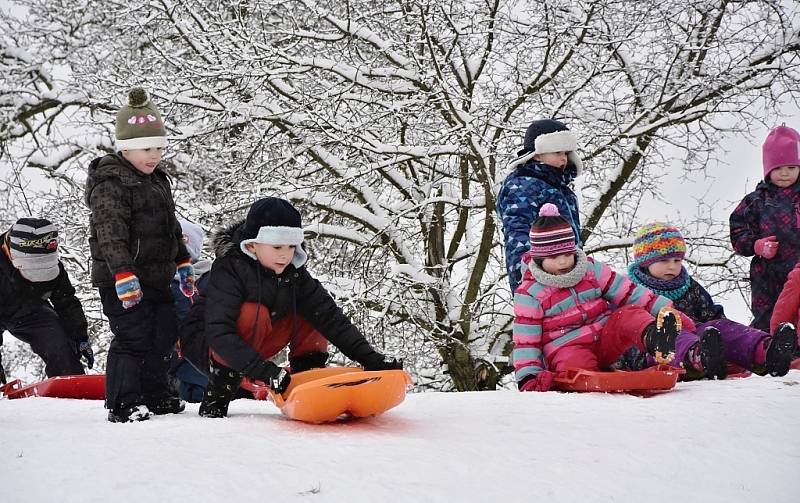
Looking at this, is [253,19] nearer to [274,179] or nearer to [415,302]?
[274,179]

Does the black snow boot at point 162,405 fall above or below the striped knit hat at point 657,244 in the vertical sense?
below

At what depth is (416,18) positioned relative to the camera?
263 inches

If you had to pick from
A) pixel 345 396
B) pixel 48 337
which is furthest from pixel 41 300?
pixel 345 396

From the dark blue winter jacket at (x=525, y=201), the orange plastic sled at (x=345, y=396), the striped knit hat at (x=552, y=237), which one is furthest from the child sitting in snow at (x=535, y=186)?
the orange plastic sled at (x=345, y=396)

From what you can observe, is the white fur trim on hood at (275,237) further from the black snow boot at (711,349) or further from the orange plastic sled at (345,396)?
the black snow boot at (711,349)

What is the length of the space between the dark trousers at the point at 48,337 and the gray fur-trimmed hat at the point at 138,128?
207cm

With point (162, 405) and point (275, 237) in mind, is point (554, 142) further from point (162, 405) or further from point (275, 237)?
point (162, 405)

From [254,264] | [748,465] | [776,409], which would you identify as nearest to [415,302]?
[254,264]

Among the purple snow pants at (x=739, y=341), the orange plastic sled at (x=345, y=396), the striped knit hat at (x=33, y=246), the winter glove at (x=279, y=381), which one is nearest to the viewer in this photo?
the orange plastic sled at (x=345, y=396)

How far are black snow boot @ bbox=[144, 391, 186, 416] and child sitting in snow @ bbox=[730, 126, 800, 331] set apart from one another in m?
3.65

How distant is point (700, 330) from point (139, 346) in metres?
2.87

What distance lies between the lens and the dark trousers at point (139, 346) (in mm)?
2979

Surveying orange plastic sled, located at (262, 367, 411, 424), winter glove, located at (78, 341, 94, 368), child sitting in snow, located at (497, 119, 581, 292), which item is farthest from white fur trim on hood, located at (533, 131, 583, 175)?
winter glove, located at (78, 341, 94, 368)

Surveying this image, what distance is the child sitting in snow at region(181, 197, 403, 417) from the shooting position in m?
2.91
